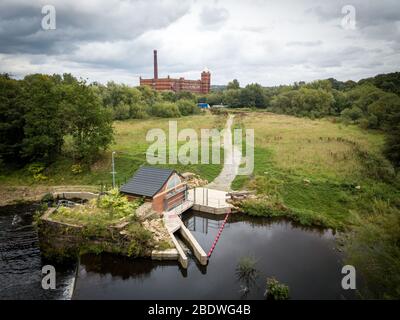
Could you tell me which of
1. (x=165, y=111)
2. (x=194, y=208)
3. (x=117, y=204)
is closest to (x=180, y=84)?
(x=165, y=111)

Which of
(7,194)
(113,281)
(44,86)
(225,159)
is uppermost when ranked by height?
(44,86)

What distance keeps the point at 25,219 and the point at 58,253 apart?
677cm

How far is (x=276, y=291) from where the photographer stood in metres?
12.8

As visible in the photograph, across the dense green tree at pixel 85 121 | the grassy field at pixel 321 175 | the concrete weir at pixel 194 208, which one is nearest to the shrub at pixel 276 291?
the concrete weir at pixel 194 208

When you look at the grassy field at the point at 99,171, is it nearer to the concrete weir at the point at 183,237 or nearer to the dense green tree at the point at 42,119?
the dense green tree at the point at 42,119

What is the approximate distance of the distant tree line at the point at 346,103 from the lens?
105ft

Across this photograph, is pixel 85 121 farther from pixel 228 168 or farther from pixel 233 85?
pixel 233 85

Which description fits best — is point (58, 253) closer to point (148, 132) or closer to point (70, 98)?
point (70, 98)

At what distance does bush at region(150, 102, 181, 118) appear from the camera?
64713 millimetres

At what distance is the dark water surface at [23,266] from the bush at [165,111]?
4627cm

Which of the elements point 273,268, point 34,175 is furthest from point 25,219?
point 273,268

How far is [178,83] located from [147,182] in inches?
4469

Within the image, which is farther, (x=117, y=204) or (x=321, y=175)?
(x=321, y=175)

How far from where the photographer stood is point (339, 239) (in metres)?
17.6
